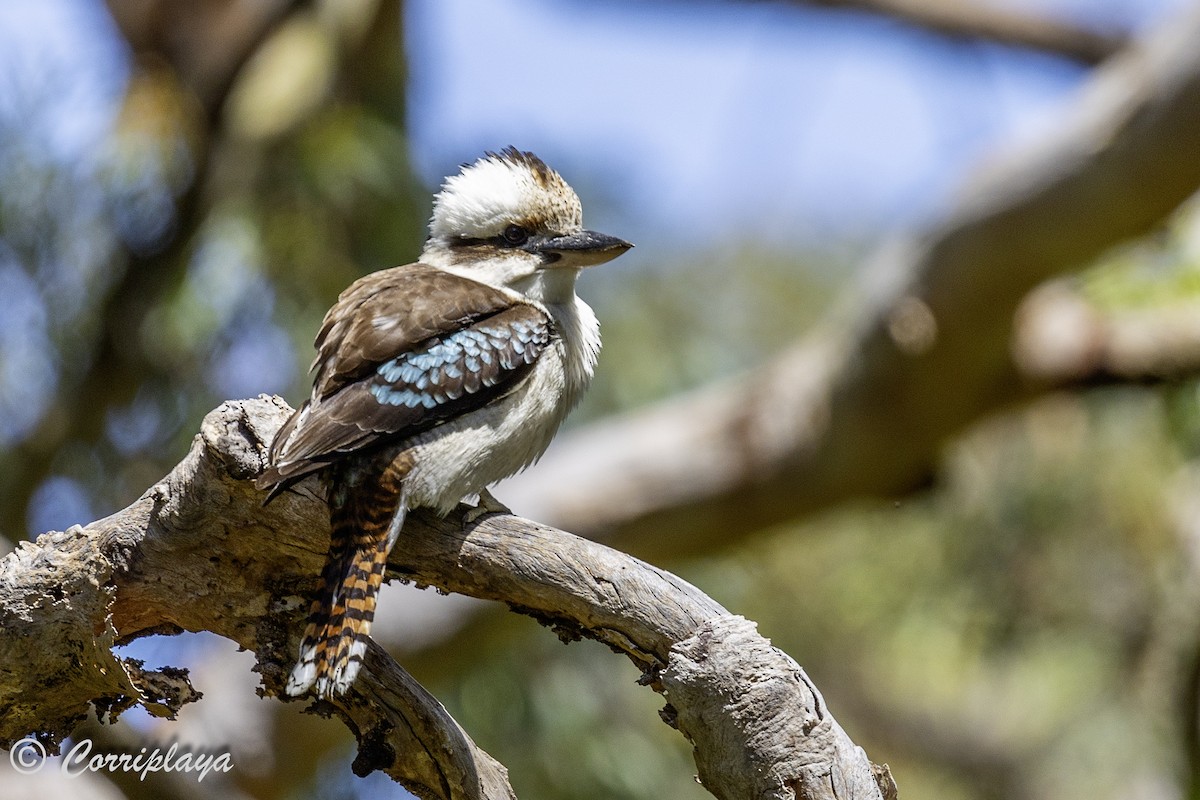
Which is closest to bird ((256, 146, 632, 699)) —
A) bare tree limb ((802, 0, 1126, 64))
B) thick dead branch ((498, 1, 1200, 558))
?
thick dead branch ((498, 1, 1200, 558))

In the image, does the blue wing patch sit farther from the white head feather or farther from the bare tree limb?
the bare tree limb

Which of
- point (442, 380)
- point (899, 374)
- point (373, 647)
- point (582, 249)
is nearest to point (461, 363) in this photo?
point (442, 380)

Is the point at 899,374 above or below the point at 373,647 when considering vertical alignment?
Result: below

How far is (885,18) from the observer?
7.49 metres

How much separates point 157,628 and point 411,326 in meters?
0.75

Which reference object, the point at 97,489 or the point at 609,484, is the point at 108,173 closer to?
the point at 97,489

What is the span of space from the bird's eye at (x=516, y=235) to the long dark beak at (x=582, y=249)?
0.06m

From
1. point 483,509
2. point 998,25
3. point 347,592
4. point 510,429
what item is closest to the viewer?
point 347,592

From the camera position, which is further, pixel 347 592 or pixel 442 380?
pixel 442 380

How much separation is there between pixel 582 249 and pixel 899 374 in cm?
327

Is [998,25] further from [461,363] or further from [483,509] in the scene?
[483,509]

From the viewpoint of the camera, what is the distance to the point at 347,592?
7.67ft

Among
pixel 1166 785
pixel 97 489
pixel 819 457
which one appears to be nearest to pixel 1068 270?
pixel 819 457

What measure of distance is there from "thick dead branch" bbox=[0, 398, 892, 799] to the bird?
0.31 feet
